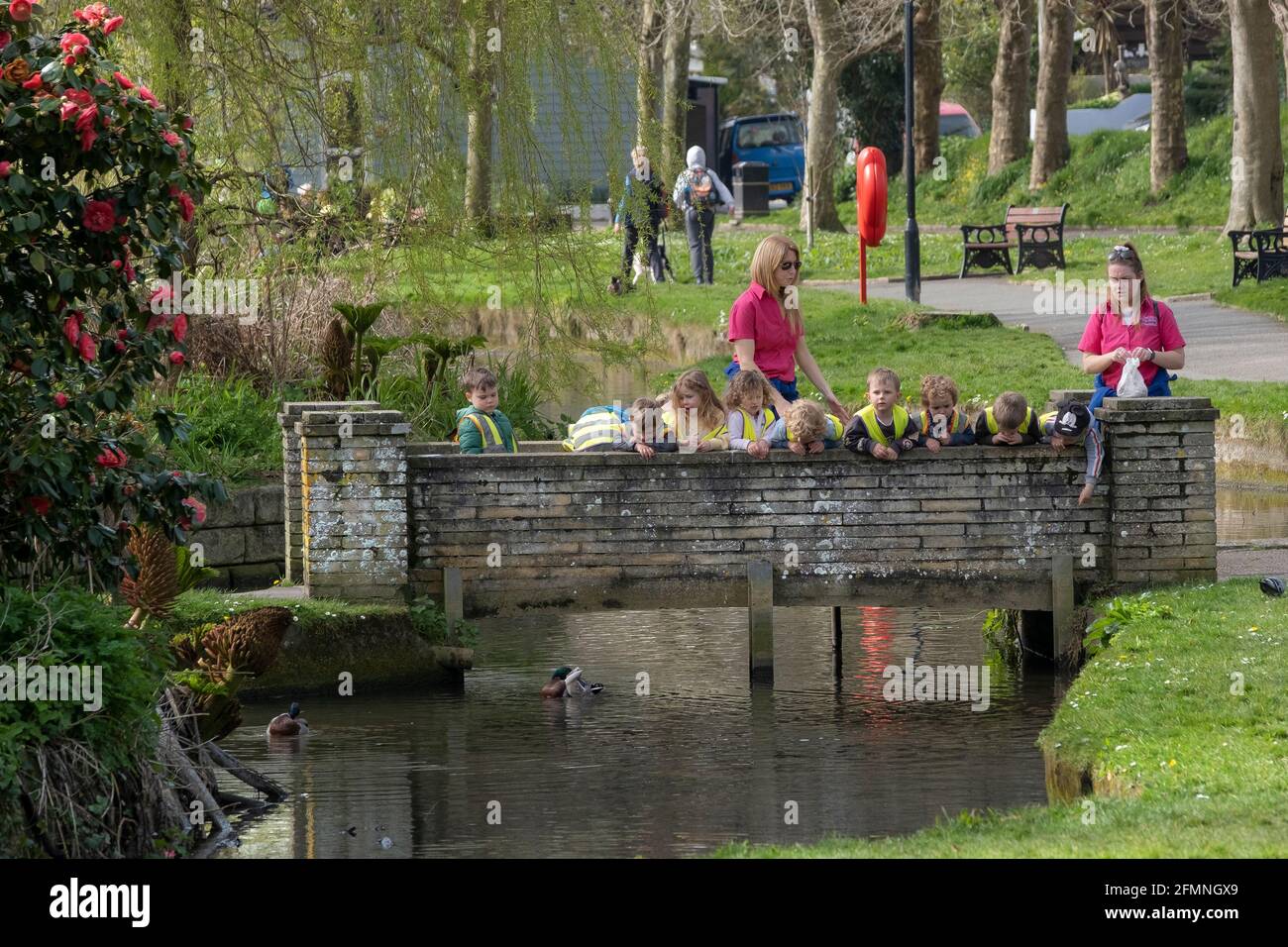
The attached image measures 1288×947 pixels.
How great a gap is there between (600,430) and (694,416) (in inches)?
24.3

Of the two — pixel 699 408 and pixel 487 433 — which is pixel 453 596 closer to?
pixel 487 433

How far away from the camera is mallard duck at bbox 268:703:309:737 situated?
35.7 feet

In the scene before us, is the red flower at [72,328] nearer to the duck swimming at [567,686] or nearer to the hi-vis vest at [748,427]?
the duck swimming at [567,686]

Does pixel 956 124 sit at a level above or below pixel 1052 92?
above

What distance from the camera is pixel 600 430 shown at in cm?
1244

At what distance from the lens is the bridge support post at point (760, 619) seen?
12094mm

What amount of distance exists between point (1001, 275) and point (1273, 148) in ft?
14.5

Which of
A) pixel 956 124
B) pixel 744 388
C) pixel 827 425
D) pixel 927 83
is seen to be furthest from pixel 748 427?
pixel 956 124

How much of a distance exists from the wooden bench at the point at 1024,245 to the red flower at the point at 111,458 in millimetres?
22973

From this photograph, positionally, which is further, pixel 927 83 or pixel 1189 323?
pixel 927 83

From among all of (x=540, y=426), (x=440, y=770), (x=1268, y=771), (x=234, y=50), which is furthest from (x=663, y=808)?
(x=234, y=50)

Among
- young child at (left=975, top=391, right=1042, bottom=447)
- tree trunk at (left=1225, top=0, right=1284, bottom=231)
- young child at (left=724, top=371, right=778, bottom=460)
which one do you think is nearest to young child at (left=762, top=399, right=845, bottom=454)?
young child at (left=724, top=371, right=778, bottom=460)

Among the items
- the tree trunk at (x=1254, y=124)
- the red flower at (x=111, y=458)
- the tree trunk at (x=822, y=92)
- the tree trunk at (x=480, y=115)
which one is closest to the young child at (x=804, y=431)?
the red flower at (x=111, y=458)
